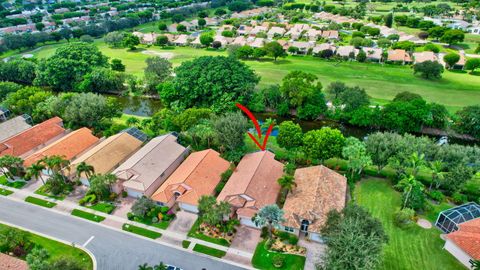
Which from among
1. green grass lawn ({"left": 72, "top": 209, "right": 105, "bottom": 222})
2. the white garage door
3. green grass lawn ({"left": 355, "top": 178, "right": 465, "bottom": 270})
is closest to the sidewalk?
green grass lawn ({"left": 72, "top": 209, "right": 105, "bottom": 222})

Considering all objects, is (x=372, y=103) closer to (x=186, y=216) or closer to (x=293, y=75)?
(x=293, y=75)

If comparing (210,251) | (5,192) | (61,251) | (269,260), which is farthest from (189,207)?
(5,192)

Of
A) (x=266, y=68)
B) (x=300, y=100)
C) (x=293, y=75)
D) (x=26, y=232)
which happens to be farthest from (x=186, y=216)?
(x=266, y=68)

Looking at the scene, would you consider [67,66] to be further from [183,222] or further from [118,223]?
[183,222]

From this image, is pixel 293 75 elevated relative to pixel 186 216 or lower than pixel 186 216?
elevated

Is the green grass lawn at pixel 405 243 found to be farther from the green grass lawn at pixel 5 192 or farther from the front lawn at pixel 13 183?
the green grass lawn at pixel 5 192

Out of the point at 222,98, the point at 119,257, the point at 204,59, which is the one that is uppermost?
the point at 204,59
